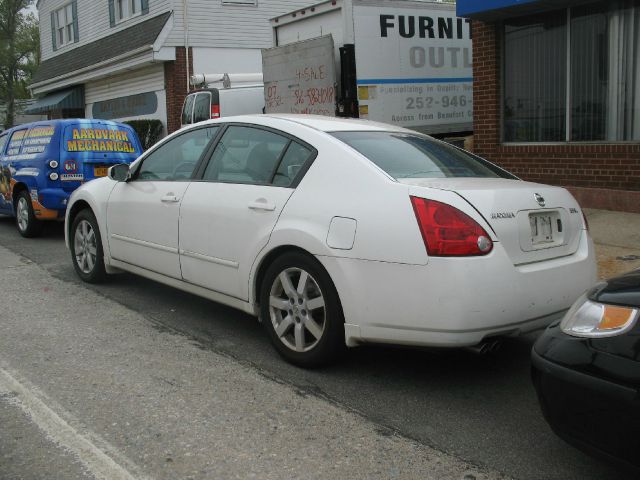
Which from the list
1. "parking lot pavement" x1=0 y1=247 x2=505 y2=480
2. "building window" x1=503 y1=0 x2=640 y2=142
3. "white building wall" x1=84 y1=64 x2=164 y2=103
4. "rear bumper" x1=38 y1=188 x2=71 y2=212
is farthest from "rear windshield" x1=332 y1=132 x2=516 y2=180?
"white building wall" x1=84 y1=64 x2=164 y2=103

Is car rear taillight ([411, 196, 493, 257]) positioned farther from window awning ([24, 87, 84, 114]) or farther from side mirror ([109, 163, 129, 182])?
window awning ([24, 87, 84, 114])

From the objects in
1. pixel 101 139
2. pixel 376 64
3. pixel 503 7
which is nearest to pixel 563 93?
pixel 503 7

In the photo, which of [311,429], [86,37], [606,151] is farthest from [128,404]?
[86,37]

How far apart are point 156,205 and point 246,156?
0.99 metres

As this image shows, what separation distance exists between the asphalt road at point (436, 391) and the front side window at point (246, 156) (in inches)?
45.7

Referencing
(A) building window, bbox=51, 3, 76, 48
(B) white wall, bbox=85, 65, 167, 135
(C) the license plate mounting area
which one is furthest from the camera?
(A) building window, bbox=51, 3, 76, 48

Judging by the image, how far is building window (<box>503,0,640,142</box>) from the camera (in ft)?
29.2

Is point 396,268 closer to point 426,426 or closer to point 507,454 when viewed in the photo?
point 426,426

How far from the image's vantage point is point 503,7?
926cm

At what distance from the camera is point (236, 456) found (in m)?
3.22

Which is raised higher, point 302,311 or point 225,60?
point 225,60

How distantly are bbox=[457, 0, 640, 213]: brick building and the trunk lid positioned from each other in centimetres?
508

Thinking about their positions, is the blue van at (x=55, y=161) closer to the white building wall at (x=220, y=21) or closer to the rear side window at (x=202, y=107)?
the rear side window at (x=202, y=107)

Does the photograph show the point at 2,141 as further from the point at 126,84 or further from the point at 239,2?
the point at 126,84
